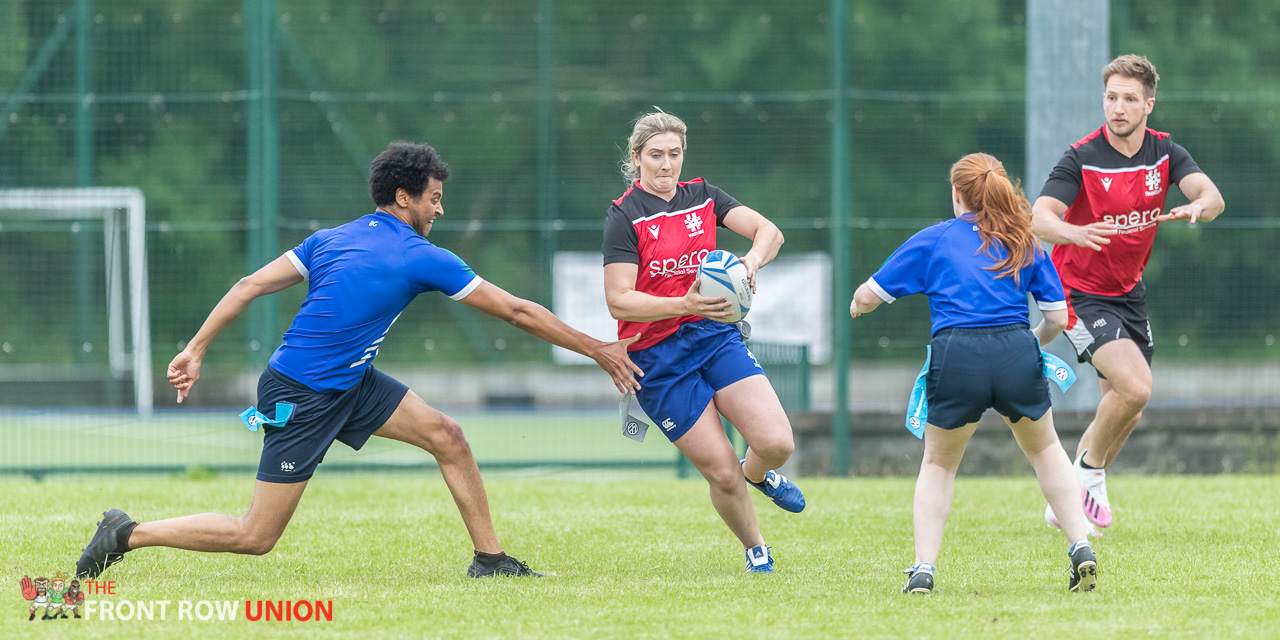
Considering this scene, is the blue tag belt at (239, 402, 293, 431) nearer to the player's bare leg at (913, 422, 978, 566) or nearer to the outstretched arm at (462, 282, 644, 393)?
the outstretched arm at (462, 282, 644, 393)

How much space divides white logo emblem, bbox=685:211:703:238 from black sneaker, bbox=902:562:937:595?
1721 millimetres

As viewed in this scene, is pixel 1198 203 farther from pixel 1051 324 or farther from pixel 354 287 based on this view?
pixel 354 287

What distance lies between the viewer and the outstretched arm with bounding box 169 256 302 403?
5469 millimetres

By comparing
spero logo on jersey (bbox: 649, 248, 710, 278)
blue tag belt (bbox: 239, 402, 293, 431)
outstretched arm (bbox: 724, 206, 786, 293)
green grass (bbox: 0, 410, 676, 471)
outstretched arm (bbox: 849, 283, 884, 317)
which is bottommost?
green grass (bbox: 0, 410, 676, 471)

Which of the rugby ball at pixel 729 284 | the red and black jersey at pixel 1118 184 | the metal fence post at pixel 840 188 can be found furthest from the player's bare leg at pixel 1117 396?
the metal fence post at pixel 840 188

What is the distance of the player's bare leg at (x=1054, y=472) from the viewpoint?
527 centimetres

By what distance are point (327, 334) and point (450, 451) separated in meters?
0.76

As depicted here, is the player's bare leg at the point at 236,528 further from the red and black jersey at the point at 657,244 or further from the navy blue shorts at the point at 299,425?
the red and black jersey at the point at 657,244

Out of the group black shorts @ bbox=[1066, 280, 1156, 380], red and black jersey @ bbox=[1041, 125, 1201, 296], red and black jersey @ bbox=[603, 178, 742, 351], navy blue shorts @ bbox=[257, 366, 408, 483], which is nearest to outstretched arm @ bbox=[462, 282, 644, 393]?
red and black jersey @ bbox=[603, 178, 742, 351]

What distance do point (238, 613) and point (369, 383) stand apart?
118 cm

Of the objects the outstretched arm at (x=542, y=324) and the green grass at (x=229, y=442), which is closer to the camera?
the outstretched arm at (x=542, y=324)

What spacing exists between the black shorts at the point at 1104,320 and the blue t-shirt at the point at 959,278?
192 cm
